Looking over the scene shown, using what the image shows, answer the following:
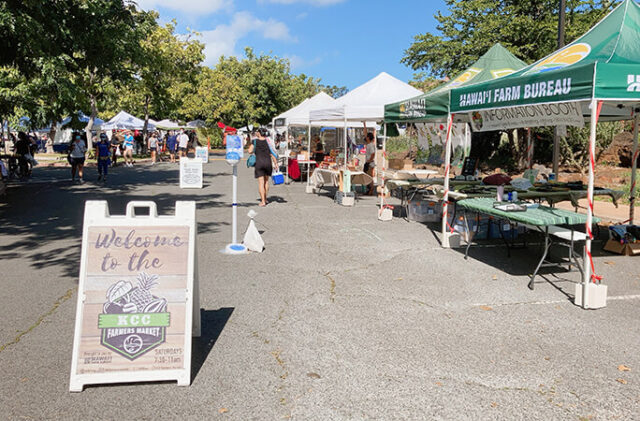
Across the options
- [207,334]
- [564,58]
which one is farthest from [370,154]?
[207,334]

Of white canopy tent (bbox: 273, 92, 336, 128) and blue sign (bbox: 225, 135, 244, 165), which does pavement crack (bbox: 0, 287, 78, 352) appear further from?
white canopy tent (bbox: 273, 92, 336, 128)

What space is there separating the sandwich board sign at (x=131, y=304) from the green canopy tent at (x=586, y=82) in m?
4.22

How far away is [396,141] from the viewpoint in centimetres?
4072

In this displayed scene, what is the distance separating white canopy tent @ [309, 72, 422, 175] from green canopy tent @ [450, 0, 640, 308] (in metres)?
4.73

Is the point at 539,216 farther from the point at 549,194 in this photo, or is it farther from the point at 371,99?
the point at 371,99

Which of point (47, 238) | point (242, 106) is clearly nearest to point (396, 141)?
point (242, 106)

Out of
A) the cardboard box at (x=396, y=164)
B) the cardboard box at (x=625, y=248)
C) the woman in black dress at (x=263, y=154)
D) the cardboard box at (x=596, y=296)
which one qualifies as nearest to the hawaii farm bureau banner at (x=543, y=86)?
the cardboard box at (x=596, y=296)

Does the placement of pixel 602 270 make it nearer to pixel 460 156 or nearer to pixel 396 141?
pixel 460 156

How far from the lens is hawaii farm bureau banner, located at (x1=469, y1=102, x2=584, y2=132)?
8.27 m

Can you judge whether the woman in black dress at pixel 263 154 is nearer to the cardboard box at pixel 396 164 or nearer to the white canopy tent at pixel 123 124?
the cardboard box at pixel 396 164

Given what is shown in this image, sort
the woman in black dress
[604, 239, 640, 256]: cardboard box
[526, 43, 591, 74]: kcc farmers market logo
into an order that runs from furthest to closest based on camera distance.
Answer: the woman in black dress → [604, 239, 640, 256]: cardboard box → [526, 43, 591, 74]: kcc farmers market logo

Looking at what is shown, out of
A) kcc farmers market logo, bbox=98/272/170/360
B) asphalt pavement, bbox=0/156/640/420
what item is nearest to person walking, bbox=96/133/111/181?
asphalt pavement, bbox=0/156/640/420

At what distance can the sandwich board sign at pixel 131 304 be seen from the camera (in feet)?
12.4

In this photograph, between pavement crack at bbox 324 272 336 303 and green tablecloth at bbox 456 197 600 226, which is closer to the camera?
pavement crack at bbox 324 272 336 303
